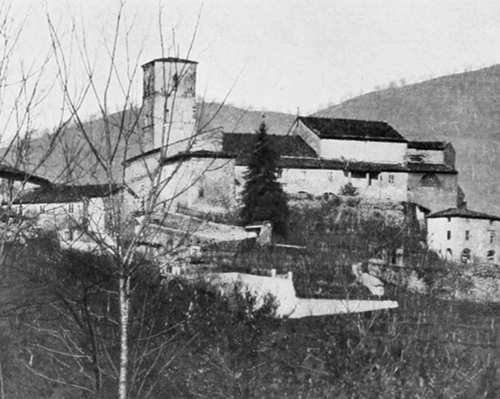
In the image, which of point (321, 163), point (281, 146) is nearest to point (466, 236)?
point (321, 163)

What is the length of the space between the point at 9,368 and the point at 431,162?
40.9 metres

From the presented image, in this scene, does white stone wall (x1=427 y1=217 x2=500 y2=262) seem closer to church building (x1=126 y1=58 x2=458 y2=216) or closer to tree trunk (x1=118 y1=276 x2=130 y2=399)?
church building (x1=126 y1=58 x2=458 y2=216)

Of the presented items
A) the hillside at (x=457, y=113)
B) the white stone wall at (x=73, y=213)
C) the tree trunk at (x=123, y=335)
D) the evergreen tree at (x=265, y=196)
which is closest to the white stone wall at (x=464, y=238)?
the evergreen tree at (x=265, y=196)

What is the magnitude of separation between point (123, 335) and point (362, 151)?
43.9 m

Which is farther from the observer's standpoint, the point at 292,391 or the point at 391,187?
the point at 391,187

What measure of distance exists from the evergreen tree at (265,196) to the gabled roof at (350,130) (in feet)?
28.1

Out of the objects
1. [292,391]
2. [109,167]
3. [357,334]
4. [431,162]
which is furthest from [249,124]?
[109,167]

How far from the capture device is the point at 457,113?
115m

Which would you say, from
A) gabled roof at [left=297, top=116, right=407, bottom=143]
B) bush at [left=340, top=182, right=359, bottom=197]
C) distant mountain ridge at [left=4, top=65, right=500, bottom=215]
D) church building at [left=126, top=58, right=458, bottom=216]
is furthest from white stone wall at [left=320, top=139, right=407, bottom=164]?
distant mountain ridge at [left=4, top=65, right=500, bottom=215]

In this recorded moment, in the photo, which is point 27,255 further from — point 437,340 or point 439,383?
point 437,340

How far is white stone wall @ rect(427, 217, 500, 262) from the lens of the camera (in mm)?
43969

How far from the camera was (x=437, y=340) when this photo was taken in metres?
24.9

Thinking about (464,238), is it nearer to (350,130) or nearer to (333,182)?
(333,182)

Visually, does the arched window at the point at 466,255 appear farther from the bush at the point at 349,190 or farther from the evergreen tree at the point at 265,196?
the evergreen tree at the point at 265,196
